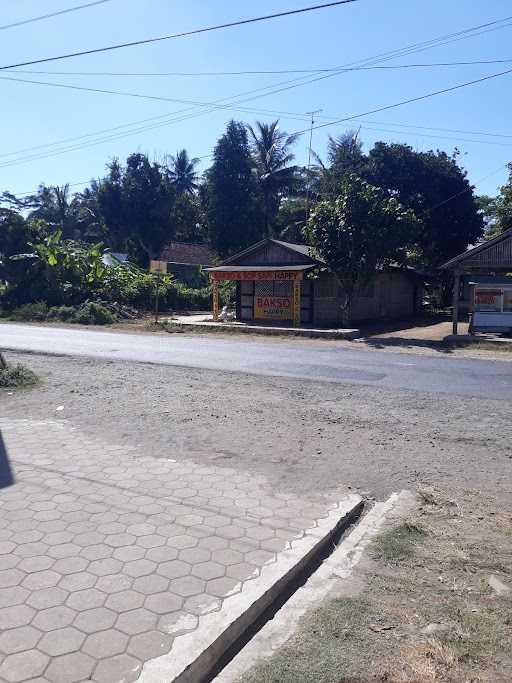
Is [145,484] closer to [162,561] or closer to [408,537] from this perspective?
[162,561]

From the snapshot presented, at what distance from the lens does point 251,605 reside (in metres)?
3.32

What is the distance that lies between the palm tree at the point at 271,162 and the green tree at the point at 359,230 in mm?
24036

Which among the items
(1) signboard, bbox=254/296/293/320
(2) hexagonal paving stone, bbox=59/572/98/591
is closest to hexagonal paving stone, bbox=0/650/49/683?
(2) hexagonal paving stone, bbox=59/572/98/591

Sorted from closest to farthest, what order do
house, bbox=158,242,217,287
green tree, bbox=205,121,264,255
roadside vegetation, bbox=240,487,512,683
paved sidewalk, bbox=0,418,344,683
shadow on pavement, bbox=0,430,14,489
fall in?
roadside vegetation, bbox=240,487,512,683 < paved sidewalk, bbox=0,418,344,683 < shadow on pavement, bbox=0,430,14,489 < green tree, bbox=205,121,264,255 < house, bbox=158,242,217,287

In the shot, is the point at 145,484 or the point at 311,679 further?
the point at 145,484

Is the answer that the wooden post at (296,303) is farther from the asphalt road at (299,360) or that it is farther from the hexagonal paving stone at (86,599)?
the hexagonal paving stone at (86,599)

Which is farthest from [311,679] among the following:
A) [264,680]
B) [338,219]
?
[338,219]

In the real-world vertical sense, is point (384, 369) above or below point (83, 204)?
below

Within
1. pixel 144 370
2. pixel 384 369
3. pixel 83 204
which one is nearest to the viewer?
pixel 144 370

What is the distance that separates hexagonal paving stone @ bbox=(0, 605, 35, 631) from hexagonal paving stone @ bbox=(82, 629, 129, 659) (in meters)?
0.41

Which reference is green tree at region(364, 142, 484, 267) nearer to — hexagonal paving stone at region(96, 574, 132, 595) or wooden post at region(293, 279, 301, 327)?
wooden post at region(293, 279, 301, 327)

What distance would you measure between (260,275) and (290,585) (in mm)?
22619

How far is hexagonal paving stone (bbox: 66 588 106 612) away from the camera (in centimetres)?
330

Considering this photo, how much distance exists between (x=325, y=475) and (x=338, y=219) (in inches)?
702
